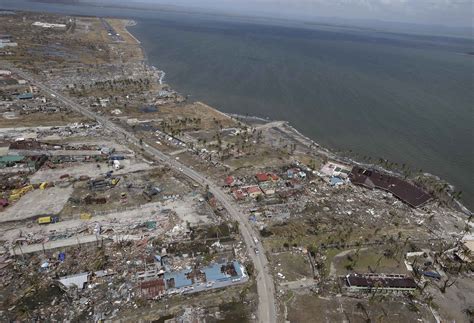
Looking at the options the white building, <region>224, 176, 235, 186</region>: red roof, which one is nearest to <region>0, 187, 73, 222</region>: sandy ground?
<region>224, 176, 235, 186</region>: red roof

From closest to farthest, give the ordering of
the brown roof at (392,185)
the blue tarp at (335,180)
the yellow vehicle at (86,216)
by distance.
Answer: the yellow vehicle at (86,216) < the brown roof at (392,185) < the blue tarp at (335,180)

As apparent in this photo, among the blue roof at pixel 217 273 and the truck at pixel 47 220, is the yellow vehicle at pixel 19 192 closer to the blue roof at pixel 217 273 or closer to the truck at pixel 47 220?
the truck at pixel 47 220

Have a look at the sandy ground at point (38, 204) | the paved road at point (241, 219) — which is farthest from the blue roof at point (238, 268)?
the sandy ground at point (38, 204)

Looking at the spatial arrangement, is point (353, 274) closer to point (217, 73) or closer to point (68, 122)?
point (68, 122)

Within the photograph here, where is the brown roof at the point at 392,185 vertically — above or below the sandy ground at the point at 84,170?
above

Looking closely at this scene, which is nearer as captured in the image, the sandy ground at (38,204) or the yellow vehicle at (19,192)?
the sandy ground at (38,204)

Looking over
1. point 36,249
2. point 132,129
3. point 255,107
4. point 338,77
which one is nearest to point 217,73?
point 255,107

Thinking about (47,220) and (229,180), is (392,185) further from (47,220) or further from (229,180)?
(47,220)

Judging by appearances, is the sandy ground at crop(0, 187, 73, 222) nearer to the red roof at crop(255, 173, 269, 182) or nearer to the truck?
the truck
